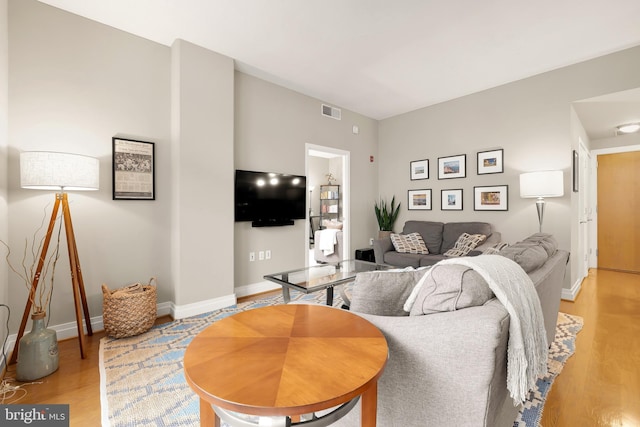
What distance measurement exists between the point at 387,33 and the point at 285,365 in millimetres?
3034

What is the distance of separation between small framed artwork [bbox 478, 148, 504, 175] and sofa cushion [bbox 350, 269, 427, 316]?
3.54 m

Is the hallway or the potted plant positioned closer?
the hallway

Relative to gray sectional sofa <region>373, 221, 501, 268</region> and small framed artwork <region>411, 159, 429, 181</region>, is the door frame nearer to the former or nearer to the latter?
gray sectional sofa <region>373, 221, 501, 268</region>

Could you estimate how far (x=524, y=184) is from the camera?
3.46 m

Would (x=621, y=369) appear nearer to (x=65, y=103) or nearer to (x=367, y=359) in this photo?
Answer: (x=367, y=359)

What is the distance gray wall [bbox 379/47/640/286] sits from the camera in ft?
10.9

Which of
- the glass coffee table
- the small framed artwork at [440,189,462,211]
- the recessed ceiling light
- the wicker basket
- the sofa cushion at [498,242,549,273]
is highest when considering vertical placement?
the recessed ceiling light

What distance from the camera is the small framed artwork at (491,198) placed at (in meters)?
3.99

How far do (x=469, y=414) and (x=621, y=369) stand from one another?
6.70 feet

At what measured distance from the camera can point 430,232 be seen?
4.39m

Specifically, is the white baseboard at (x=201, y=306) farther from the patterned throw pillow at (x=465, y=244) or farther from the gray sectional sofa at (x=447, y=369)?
the patterned throw pillow at (x=465, y=244)

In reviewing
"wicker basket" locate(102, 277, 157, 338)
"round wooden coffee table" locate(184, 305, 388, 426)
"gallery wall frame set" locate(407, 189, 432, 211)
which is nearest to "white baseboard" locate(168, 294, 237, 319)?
"wicker basket" locate(102, 277, 157, 338)

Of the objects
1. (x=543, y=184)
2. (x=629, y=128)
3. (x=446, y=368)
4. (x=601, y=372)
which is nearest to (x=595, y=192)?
(x=629, y=128)

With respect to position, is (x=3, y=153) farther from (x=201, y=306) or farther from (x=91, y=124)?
(x=201, y=306)
